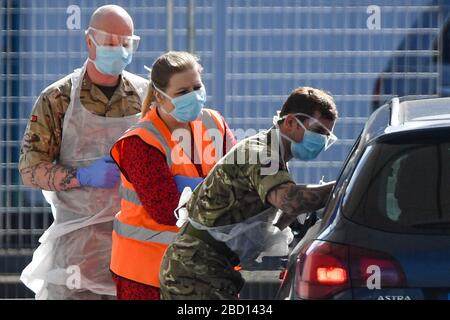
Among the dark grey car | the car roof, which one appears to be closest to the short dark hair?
the car roof

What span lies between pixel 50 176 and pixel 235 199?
4.41 ft

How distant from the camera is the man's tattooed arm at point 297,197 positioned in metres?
5.51

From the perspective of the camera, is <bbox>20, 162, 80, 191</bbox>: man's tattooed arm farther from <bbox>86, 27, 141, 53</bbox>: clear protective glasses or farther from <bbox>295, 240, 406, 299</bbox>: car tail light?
<bbox>295, 240, 406, 299</bbox>: car tail light

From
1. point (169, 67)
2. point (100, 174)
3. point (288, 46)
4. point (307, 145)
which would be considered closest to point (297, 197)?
point (307, 145)

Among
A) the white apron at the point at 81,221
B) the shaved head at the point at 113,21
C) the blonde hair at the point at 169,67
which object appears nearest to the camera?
the blonde hair at the point at 169,67

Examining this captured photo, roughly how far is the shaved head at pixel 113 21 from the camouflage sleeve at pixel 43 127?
0.44 meters

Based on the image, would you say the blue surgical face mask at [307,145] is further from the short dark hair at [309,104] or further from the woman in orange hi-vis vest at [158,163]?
the woman in orange hi-vis vest at [158,163]

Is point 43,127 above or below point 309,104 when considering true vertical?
below

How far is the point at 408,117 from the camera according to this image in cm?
539

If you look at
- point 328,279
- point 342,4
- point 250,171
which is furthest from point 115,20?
point 342,4

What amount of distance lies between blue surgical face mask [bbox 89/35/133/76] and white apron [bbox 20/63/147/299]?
0.10 metres

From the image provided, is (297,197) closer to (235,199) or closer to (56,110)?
(235,199)

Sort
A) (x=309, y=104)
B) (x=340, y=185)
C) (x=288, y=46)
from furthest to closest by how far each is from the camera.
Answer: (x=288, y=46)
(x=309, y=104)
(x=340, y=185)

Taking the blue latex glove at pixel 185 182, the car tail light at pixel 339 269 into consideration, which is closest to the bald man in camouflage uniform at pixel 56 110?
the blue latex glove at pixel 185 182
